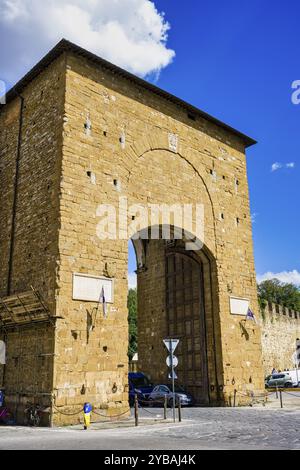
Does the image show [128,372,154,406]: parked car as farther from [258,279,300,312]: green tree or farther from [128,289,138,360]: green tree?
[258,279,300,312]: green tree

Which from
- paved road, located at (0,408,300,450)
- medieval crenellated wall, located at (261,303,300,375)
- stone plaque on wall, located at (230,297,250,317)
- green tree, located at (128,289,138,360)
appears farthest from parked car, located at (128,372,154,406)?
green tree, located at (128,289,138,360)

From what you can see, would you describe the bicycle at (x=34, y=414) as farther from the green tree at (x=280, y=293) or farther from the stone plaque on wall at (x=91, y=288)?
the green tree at (x=280, y=293)

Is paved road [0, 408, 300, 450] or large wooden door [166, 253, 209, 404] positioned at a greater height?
large wooden door [166, 253, 209, 404]

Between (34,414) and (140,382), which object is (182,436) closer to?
(34,414)

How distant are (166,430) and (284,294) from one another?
44.1 m

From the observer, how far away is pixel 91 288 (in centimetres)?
1298

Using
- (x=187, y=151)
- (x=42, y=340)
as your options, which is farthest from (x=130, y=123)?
(x=42, y=340)

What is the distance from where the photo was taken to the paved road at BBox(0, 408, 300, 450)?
25.3 ft

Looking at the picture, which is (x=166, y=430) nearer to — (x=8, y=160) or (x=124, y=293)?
(x=124, y=293)

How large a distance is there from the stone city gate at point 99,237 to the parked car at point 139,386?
4.31 ft

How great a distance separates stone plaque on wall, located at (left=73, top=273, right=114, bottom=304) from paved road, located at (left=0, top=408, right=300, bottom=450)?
3.54 m

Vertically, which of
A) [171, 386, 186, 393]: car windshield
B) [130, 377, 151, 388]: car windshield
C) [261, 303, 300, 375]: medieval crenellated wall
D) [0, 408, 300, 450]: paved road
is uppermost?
[261, 303, 300, 375]: medieval crenellated wall

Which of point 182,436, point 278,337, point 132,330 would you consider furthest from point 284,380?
point 182,436

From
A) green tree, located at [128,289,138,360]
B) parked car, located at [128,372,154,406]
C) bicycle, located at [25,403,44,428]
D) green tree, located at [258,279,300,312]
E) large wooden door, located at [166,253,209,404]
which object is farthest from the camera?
green tree, located at [258,279,300,312]
